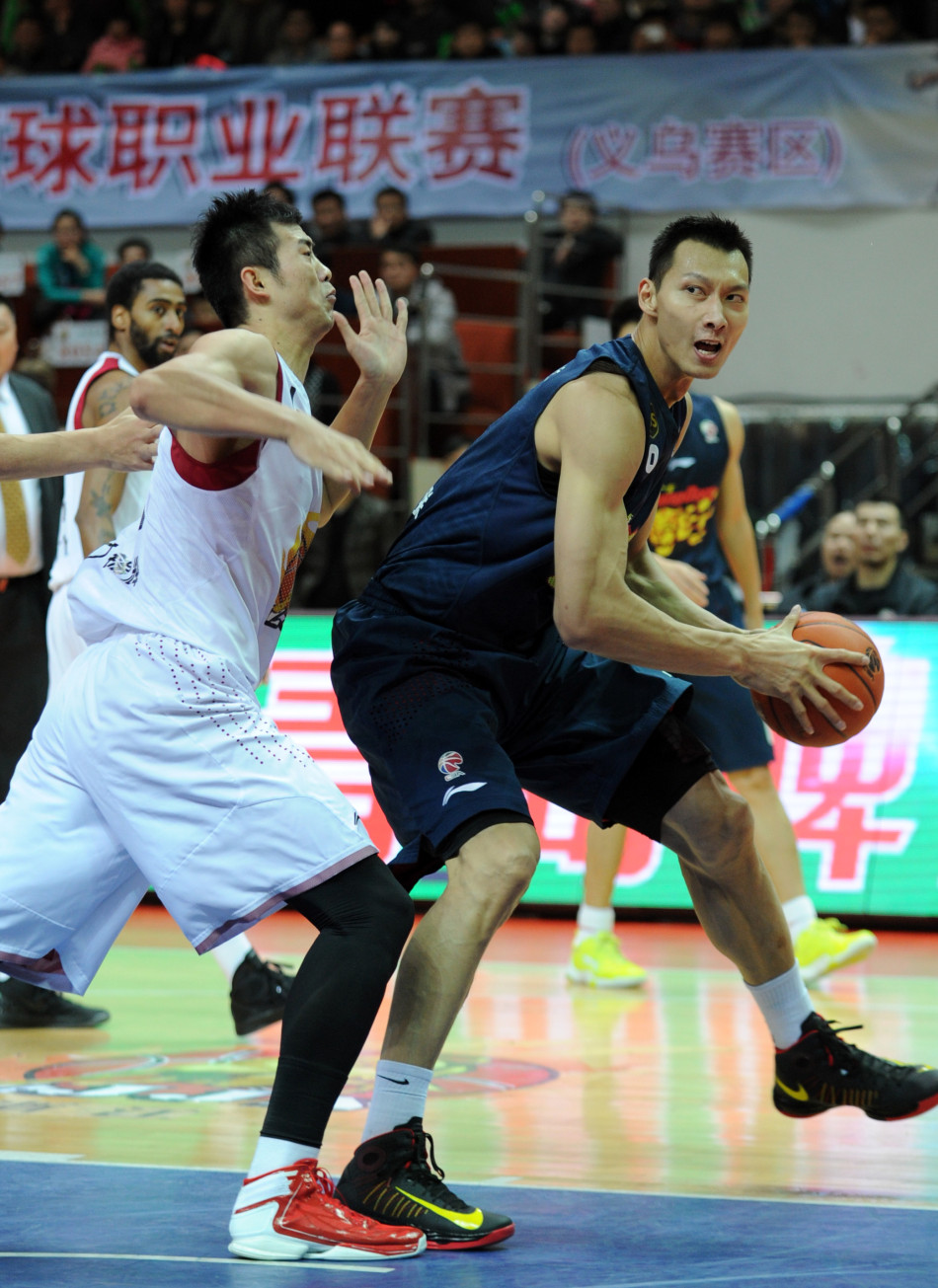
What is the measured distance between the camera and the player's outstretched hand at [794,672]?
136 inches

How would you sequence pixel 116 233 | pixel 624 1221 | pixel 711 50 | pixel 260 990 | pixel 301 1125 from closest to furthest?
pixel 301 1125, pixel 624 1221, pixel 260 990, pixel 711 50, pixel 116 233

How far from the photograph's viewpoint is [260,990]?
16.4 feet

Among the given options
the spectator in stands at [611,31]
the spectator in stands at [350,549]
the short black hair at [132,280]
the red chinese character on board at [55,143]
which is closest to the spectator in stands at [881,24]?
the spectator in stands at [611,31]

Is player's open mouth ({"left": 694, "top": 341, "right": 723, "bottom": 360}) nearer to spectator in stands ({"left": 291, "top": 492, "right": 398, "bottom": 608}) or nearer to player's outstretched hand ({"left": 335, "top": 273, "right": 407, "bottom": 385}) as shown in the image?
player's outstretched hand ({"left": 335, "top": 273, "right": 407, "bottom": 385})

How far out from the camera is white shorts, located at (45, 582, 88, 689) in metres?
5.26

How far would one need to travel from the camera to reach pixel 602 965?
6133mm

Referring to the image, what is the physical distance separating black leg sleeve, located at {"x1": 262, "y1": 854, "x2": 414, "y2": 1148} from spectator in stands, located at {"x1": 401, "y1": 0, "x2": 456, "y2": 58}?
1135 centimetres

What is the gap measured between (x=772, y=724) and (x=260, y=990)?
197 centimetres

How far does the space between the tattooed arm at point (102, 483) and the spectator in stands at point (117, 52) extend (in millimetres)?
10171

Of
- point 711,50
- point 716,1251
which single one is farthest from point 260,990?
point 711,50

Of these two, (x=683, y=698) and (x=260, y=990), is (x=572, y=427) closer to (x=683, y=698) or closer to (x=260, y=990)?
(x=683, y=698)

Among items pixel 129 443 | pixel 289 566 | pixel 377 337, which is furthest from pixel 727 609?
pixel 129 443

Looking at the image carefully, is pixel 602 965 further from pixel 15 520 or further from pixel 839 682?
pixel 839 682

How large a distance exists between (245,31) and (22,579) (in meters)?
9.69
